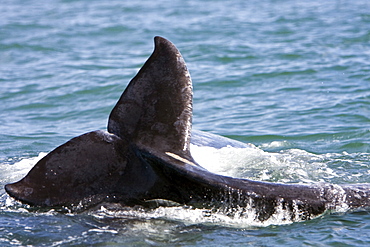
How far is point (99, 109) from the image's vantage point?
12.5 meters

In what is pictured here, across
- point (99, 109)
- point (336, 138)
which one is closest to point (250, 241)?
point (336, 138)

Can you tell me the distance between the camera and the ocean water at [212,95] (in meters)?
5.34

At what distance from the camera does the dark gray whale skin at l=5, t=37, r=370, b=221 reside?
203 inches

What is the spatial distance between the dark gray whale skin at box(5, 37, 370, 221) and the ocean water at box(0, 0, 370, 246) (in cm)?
19

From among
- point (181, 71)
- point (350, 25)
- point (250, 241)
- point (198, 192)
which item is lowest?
point (250, 241)

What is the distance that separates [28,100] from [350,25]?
394 inches

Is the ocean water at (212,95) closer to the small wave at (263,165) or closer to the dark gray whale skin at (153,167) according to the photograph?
the small wave at (263,165)

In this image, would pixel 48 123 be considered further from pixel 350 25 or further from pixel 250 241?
pixel 350 25

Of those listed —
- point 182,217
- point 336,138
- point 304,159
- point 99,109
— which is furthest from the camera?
point 99,109

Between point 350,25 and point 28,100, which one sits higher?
point 350,25

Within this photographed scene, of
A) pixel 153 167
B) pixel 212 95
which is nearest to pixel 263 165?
pixel 153 167

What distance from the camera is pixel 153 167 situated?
520 cm

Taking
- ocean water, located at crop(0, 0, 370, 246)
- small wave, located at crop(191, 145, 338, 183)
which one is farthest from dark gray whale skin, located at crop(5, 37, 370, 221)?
small wave, located at crop(191, 145, 338, 183)

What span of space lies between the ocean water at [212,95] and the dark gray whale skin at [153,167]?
0.63 ft
